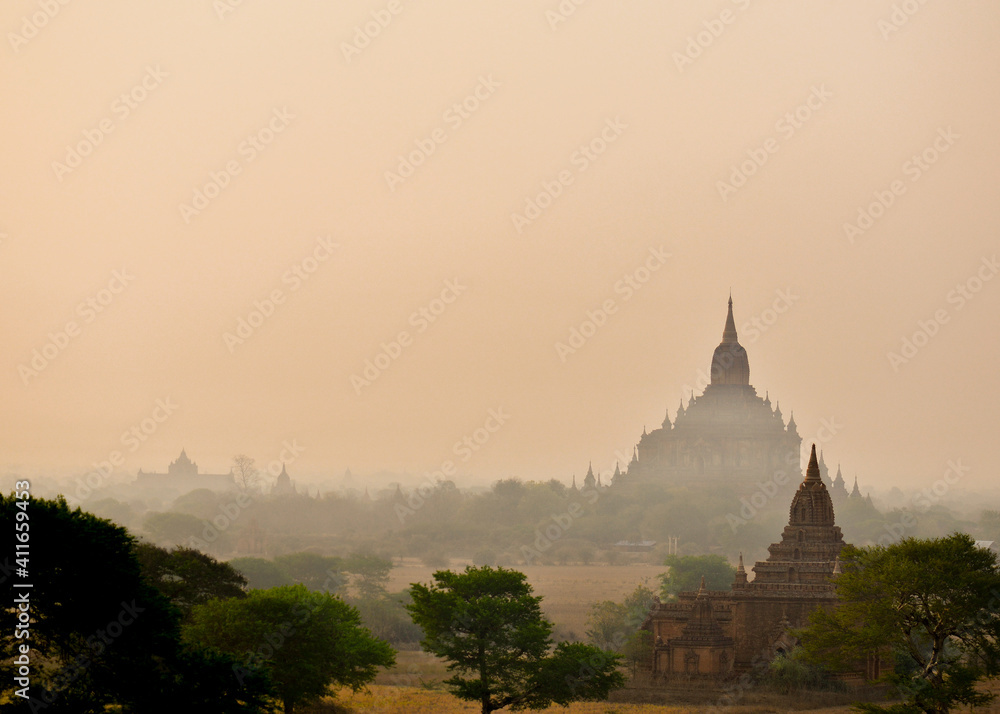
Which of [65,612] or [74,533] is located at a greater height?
[74,533]

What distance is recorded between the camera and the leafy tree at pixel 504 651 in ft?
134

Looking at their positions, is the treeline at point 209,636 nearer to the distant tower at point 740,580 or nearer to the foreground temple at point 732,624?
the foreground temple at point 732,624

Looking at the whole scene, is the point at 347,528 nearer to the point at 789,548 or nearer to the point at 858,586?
the point at 789,548

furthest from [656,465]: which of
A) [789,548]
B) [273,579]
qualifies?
[789,548]

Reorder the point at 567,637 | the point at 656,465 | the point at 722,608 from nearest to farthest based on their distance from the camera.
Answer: the point at 722,608 < the point at 567,637 < the point at 656,465

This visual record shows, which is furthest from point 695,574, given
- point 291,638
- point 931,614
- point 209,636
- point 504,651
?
point 209,636

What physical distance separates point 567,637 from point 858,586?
28.7 m

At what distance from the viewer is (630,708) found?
4681cm

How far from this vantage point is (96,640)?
25.6 metres

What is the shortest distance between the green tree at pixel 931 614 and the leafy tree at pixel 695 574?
99.2 ft

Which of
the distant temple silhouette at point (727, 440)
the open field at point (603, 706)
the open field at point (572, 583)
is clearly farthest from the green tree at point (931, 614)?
the distant temple silhouette at point (727, 440)

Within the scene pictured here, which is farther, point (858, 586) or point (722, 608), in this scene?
point (722, 608)

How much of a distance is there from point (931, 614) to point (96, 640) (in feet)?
88.0

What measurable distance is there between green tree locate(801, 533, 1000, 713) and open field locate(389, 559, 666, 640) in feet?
94.1
